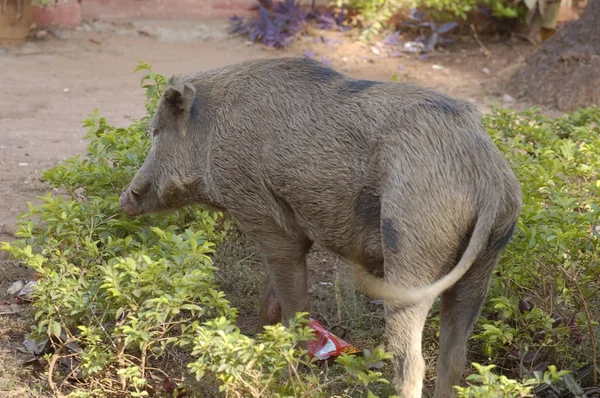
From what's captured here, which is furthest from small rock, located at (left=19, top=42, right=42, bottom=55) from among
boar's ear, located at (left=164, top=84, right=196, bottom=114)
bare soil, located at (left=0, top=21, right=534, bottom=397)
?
boar's ear, located at (left=164, top=84, right=196, bottom=114)

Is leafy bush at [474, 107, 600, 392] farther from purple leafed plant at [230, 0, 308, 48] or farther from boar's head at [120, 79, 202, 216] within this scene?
purple leafed plant at [230, 0, 308, 48]

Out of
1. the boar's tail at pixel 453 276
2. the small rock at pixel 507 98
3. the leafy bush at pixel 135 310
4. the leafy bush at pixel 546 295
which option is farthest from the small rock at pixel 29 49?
the boar's tail at pixel 453 276

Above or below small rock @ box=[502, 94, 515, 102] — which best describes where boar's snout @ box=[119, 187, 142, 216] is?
above

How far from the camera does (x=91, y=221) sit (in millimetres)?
4824

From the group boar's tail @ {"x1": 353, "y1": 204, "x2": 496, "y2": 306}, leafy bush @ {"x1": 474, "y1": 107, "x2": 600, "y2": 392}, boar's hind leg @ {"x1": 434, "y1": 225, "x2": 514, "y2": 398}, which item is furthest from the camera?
leafy bush @ {"x1": 474, "y1": 107, "x2": 600, "y2": 392}

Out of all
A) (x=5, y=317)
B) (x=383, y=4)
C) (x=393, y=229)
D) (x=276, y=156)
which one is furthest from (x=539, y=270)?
(x=383, y=4)

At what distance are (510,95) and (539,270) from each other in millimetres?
5855

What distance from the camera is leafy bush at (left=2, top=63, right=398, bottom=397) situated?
3.66 m

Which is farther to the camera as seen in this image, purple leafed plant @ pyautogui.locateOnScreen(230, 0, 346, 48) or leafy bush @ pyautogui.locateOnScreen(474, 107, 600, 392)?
purple leafed plant @ pyautogui.locateOnScreen(230, 0, 346, 48)

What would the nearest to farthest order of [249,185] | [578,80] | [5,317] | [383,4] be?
[249,185] → [5,317] → [578,80] → [383,4]

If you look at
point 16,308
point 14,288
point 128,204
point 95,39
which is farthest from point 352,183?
point 95,39

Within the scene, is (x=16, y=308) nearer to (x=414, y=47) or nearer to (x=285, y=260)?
(x=285, y=260)

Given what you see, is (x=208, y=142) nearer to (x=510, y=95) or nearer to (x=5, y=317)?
(x=5, y=317)

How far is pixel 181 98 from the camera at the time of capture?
4613mm
